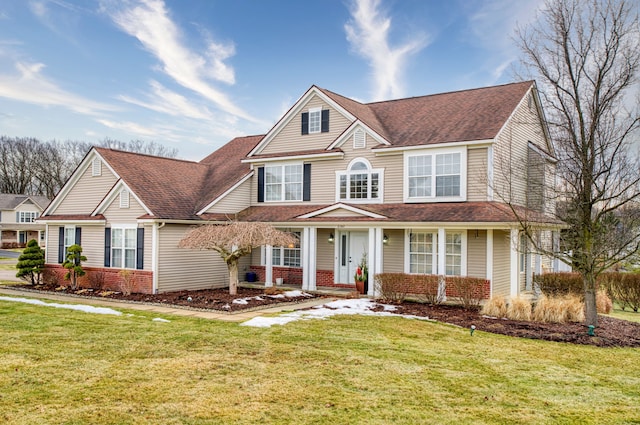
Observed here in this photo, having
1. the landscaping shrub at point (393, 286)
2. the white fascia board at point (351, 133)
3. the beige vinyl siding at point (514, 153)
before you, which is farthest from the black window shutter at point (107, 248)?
the beige vinyl siding at point (514, 153)

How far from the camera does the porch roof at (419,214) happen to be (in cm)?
1550

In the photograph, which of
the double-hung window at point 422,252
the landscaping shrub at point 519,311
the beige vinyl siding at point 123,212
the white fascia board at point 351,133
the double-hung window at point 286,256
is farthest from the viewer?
the double-hung window at point 286,256

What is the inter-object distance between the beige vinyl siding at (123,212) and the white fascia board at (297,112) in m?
5.83

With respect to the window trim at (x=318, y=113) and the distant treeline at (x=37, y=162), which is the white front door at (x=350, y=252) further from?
the distant treeline at (x=37, y=162)

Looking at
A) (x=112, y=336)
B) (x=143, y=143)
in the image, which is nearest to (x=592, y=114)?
Answer: (x=112, y=336)

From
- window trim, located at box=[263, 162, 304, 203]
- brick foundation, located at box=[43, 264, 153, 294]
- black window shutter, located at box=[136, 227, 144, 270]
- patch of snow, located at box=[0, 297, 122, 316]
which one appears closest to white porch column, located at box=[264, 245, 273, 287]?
window trim, located at box=[263, 162, 304, 203]

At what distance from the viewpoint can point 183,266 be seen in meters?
18.7

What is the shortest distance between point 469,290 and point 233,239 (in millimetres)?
7491

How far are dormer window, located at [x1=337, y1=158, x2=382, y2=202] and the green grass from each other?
8.27 metres

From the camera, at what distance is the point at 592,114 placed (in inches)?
480

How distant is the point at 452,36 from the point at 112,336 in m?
18.5

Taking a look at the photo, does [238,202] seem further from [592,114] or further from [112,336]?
[592,114]

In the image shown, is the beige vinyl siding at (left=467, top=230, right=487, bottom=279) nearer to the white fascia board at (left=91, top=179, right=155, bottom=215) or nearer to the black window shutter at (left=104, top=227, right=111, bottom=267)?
the white fascia board at (left=91, top=179, right=155, bottom=215)

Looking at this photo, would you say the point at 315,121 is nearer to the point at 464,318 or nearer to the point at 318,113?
the point at 318,113
